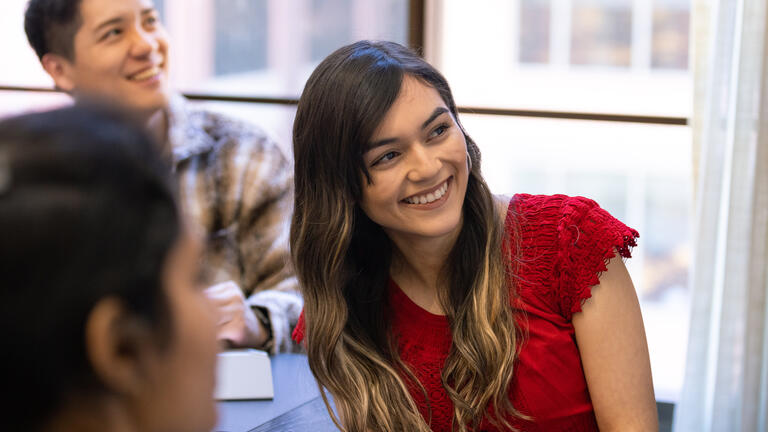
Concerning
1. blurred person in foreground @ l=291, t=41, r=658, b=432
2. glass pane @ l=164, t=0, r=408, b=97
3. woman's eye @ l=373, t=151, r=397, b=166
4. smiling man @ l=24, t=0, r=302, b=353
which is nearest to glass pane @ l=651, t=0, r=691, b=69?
glass pane @ l=164, t=0, r=408, b=97

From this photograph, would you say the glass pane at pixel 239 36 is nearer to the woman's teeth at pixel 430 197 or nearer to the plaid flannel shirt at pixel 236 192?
the plaid flannel shirt at pixel 236 192

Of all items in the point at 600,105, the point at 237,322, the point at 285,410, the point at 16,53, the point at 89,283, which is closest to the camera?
the point at 89,283

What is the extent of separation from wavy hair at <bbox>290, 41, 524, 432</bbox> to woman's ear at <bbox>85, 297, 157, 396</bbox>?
92 centimetres

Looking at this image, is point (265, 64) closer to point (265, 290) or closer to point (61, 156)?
point (265, 290)

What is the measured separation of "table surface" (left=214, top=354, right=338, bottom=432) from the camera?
59.6 inches

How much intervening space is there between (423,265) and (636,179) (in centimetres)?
153

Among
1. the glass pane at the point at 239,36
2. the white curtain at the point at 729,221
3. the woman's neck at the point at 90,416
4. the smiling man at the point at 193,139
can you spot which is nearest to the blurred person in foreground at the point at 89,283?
the woman's neck at the point at 90,416

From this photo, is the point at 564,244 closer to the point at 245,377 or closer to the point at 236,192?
the point at 245,377

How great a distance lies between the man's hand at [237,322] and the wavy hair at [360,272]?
1.09ft

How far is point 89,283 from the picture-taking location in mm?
524

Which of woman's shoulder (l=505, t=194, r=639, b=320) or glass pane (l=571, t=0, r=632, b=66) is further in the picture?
glass pane (l=571, t=0, r=632, b=66)

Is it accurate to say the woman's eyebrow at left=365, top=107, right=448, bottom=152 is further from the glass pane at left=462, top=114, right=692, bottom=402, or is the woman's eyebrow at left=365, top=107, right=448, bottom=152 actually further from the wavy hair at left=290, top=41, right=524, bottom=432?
the glass pane at left=462, top=114, right=692, bottom=402

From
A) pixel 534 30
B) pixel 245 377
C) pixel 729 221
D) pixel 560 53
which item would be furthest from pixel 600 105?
pixel 245 377

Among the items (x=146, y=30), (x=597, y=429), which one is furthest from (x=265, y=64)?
(x=597, y=429)
